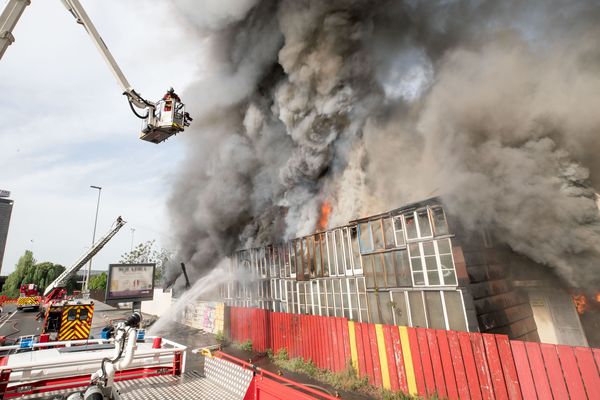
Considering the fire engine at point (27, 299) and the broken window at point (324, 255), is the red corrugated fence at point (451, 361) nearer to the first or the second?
the broken window at point (324, 255)

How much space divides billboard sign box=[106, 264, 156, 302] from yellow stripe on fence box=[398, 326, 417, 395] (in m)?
14.7

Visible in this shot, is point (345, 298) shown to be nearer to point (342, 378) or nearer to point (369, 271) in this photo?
point (369, 271)

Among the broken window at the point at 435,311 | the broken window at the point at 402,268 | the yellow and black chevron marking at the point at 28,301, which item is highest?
the broken window at the point at 402,268

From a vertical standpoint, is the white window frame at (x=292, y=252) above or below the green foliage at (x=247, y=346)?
above

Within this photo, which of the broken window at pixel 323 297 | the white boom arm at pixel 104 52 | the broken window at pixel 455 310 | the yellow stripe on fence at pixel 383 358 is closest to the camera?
the yellow stripe on fence at pixel 383 358

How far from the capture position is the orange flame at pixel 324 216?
74.9 feet

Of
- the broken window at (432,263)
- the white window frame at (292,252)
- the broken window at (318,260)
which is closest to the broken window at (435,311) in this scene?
the broken window at (432,263)

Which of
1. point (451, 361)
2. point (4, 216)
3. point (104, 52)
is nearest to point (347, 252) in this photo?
point (451, 361)

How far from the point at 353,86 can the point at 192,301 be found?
2362 cm

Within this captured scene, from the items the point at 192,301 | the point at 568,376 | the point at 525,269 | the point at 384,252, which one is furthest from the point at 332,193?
the point at 568,376

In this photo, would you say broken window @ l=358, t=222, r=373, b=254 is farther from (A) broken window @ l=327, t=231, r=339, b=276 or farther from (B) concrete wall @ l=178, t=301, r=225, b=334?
(B) concrete wall @ l=178, t=301, r=225, b=334

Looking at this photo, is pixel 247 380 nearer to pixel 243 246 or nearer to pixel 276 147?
pixel 243 246

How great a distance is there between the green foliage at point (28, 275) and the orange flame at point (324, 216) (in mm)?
Result: 68836

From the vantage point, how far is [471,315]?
11016 mm
